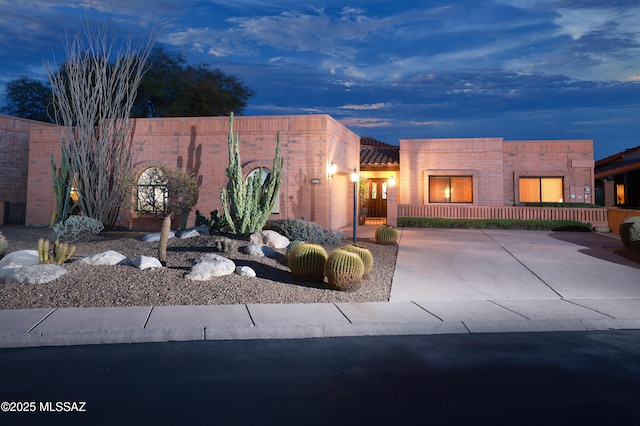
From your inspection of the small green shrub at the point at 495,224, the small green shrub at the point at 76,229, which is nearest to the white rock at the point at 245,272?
the small green shrub at the point at 76,229

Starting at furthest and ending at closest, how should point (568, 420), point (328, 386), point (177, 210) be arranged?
point (177, 210) → point (328, 386) → point (568, 420)

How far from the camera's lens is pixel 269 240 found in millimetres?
13188

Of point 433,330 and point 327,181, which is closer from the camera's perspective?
point 433,330

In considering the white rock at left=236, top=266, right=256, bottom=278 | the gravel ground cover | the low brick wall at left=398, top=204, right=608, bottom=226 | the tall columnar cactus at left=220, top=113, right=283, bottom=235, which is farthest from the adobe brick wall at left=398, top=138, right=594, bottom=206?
the white rock at left=236, top=266, right=256, bottom=278

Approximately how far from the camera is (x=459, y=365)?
18.5ft

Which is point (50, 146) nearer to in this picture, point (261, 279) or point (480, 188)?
point (261, 279)

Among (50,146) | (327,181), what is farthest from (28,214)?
(327,181)

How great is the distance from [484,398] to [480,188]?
21.9m

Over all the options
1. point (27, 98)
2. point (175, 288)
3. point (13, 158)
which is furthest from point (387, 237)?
point (27, 98)

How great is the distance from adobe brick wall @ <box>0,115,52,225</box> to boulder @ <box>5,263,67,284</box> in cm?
1626

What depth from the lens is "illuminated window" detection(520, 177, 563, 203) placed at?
25.7 metres

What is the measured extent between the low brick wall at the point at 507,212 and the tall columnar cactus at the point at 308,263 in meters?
13.6

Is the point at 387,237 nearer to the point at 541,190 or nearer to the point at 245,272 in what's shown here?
the point at 245,272

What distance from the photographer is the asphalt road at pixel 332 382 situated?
422cm
